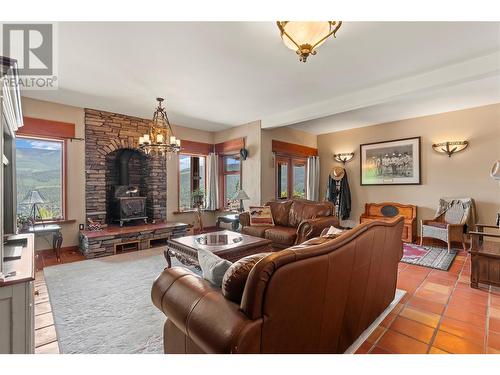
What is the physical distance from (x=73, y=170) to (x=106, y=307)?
310 centimetres

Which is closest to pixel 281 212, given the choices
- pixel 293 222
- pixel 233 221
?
pixel 293 222

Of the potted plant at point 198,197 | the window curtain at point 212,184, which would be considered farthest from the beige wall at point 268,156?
the potted plant at point 198,197

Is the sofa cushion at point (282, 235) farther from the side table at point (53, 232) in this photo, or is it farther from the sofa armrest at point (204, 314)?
the side table at point (53, 232)

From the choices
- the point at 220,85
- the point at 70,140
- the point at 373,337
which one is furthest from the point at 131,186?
the point at 373,337

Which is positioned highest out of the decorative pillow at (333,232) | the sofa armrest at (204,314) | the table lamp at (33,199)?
the table lamp at (33,199)

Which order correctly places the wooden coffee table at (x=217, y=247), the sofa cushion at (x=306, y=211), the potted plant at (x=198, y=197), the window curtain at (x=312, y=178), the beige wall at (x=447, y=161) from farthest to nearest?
1. the window curtain at (x=312, y=178)
2. the potted plant at (x=198, y=197)
3. the beige wall at (x=447, y=161)
4. the sofa cushion at (x=306, y=211)
5. the wooden coffee table at (x=217, y=247)

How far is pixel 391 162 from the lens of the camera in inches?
213

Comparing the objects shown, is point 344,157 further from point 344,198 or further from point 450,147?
point 450,147

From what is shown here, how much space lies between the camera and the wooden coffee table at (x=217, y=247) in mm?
2773

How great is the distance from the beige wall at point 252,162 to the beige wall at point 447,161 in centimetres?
256

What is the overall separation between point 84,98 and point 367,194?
6.21 metres

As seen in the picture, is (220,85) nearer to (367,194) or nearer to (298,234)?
(298,234)

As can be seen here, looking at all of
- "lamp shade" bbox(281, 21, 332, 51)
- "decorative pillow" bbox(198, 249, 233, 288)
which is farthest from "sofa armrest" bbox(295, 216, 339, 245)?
"lamp shade" bbox(281, 21, 332, 51)

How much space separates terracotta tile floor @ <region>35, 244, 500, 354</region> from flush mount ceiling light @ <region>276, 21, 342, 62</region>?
7.73 feet
